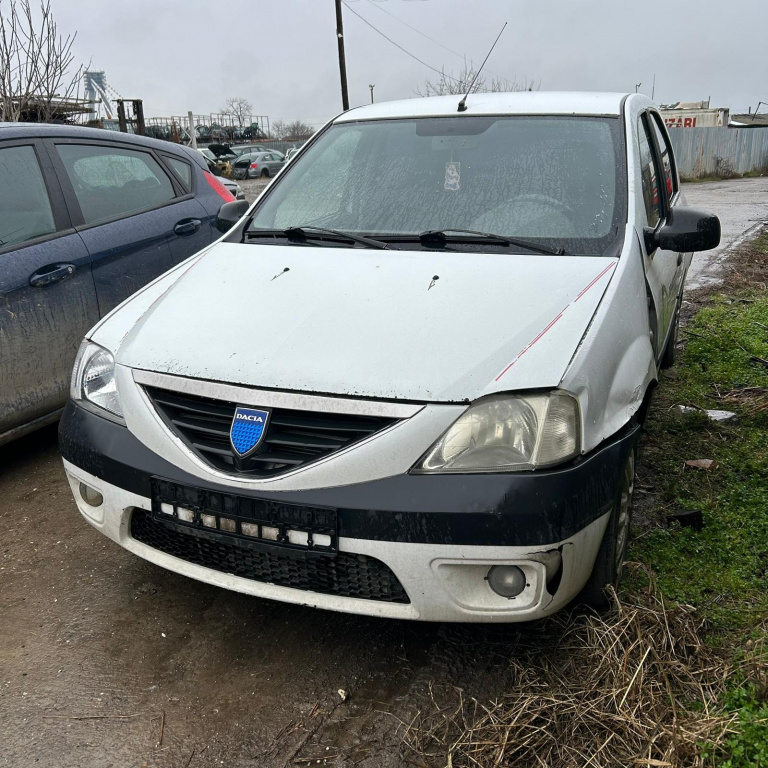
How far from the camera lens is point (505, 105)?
11.8 feet

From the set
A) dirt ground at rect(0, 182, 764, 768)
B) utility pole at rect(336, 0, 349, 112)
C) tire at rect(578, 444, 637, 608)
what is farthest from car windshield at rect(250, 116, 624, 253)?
utility pole at rect(336, 0, 349, 112)

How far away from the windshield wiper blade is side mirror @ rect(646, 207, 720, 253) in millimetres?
475

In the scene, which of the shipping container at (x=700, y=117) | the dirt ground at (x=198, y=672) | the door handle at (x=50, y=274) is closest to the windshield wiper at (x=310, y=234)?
the door handle at (x=50, y=274)

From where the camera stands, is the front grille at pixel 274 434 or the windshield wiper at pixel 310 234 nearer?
the front grille at pixel 274 434

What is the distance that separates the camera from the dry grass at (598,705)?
204 cm

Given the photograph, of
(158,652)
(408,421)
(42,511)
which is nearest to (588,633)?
(408,421)

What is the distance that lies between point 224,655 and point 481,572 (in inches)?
37.9

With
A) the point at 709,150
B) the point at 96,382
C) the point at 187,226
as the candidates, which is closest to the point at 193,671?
the point at 96,382

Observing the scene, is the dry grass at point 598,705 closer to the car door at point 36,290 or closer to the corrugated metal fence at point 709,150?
the car door at point 36,290

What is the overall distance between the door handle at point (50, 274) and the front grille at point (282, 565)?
1.79 meters

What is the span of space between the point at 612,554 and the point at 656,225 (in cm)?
164

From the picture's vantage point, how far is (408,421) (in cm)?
216

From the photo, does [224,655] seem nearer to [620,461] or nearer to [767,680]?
[620,461]

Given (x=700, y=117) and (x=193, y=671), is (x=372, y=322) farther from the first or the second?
(x=700, y=117)
